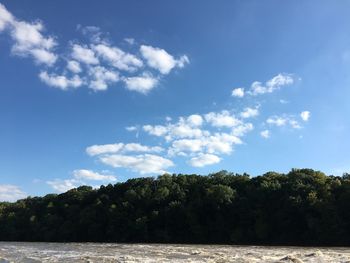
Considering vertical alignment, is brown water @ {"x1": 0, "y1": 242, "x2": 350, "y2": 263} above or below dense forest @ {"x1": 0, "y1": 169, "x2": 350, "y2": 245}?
below

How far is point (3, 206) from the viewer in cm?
12169

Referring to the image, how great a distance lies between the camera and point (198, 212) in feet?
295

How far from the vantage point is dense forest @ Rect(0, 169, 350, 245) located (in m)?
74.3

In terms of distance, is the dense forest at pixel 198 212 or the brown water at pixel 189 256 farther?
the dense forest at pixel 198 212

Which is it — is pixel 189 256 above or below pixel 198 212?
below

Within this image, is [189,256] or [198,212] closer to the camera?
[189,256]

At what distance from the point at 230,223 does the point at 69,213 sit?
39.5 metres

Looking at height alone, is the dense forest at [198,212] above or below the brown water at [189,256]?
above

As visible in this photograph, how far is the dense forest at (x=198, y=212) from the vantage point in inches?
2926

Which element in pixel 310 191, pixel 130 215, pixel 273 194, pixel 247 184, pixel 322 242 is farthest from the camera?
pixel 130 215

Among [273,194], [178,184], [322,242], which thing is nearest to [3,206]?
[178,184]

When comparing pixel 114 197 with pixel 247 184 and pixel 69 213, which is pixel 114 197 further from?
pixel 247 184

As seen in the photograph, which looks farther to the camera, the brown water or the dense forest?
the dense forest

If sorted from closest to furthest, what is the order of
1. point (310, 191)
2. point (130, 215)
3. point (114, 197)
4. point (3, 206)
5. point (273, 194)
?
point (310, 191), point (273, 194), point (130, 215), point (114, 197), point (3, 206)
